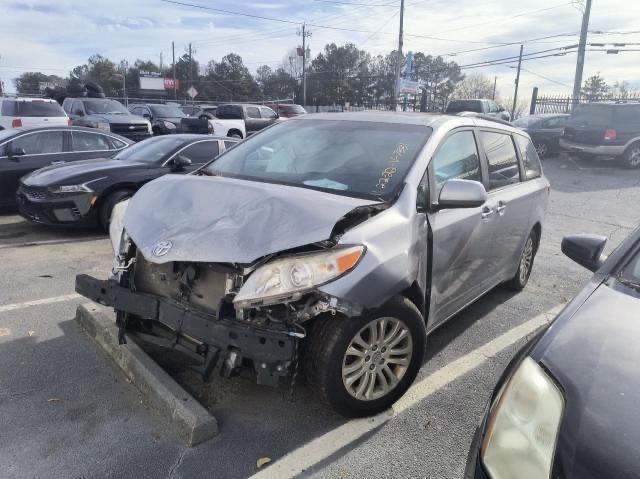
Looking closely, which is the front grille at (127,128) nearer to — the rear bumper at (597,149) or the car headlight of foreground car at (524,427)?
the rear bumper at (597,149)

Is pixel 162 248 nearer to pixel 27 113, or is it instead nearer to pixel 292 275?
pixel 292 275

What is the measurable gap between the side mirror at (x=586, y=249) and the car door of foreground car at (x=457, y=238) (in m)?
0.73

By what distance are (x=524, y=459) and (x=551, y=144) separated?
18.9 m

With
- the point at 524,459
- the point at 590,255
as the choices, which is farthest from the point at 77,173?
the point at 524,459

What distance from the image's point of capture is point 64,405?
302 cm

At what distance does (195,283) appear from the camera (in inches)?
110

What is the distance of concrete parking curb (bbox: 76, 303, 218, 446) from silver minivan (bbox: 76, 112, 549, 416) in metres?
0.20

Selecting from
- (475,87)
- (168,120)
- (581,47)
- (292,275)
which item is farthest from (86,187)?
(475,87)

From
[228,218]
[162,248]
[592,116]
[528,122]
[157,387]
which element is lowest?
[157,387]

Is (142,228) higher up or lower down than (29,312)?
higher up

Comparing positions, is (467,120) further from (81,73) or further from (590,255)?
(81,73)

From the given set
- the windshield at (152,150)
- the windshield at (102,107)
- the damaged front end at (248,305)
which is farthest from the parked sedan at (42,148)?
the windshield at (102,107)

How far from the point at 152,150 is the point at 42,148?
2087mm

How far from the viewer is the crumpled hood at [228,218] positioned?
262 cm
